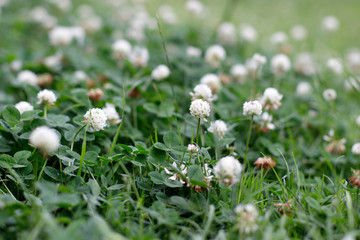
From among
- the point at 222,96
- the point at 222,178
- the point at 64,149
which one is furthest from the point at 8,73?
the point at 222,178

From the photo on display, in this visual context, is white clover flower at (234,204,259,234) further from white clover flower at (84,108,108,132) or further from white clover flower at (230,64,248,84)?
white clover flower at (230,64,248,84)

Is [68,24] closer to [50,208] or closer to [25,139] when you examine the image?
[25,139]

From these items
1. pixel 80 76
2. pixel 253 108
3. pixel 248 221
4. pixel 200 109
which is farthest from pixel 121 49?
pixel 248 221

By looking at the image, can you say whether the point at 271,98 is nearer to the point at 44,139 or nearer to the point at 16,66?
the point at 44,139

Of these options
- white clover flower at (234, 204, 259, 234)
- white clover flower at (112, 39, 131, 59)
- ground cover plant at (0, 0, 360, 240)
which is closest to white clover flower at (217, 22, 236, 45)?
ground cover plant at (0, 0, 360, 240)

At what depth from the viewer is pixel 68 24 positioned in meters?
3.55

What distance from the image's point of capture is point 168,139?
4.97ft

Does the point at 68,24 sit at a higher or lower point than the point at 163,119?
higher

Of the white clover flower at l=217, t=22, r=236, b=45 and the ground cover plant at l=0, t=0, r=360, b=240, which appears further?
the white clover flower at l=217, t=22, r=236, b=45

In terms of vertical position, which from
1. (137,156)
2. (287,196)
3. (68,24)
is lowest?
(287,196)

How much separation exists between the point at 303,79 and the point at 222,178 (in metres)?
2.08

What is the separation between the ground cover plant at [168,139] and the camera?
1.21m

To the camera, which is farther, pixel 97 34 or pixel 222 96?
pixel 97 34

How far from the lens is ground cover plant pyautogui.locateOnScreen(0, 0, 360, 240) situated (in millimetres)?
1210
